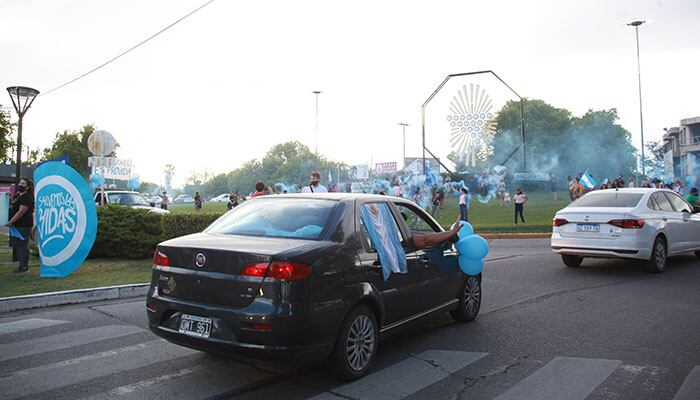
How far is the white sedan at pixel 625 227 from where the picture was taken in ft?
29.9

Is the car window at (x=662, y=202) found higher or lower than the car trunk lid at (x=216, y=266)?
higher

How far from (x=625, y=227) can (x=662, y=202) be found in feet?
5.13

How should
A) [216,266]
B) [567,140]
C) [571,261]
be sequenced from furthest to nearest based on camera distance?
[567,140] < [571,261] < [216,266]

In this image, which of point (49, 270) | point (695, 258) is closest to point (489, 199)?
point (695, 258)

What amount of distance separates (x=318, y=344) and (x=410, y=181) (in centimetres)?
3362

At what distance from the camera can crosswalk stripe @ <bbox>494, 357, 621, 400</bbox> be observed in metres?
3.97

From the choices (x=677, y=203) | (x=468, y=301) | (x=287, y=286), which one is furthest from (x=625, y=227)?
(x=287, y=286)

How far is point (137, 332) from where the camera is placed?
5.78 meters

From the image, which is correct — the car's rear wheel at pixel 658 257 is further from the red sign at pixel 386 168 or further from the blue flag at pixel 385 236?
the red sign at pixel 386 168

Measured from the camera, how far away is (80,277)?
366 inches

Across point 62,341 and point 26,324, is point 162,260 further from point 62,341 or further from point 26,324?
point 26,324

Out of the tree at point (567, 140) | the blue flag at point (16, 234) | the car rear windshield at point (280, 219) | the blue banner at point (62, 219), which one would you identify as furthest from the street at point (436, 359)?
the tree at point (567, 140)

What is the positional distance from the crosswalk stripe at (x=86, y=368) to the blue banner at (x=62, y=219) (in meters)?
4.80

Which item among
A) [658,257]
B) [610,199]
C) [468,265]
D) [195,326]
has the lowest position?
[658,257]
